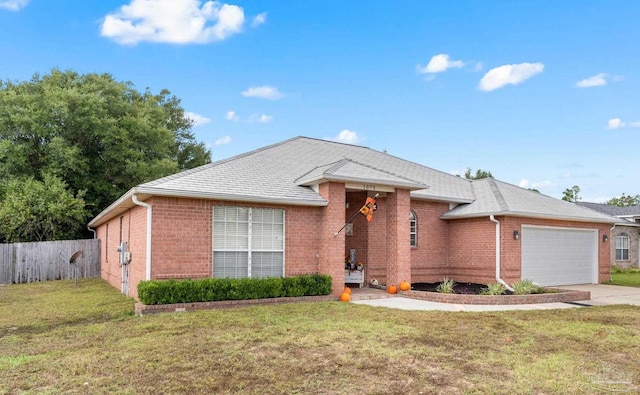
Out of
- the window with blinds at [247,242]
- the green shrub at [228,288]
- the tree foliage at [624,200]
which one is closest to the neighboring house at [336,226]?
the window with blinds at [247,242]

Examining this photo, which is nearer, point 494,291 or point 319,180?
point 319,180

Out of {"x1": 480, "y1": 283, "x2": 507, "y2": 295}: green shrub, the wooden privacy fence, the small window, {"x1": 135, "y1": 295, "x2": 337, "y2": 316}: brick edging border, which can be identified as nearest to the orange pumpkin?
{"x1": 135, "y1": 295, "x2": 337, "y2": 316}: brick edging border

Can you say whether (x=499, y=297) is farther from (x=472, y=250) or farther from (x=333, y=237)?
(x=333, y=237)

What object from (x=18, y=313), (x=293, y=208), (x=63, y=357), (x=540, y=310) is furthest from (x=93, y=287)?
(x=540, y=310)

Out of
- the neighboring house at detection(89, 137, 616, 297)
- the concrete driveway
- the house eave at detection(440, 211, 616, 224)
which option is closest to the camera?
the neighboring house at detection(89, 137, 616, 297)

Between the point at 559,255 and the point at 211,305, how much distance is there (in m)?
12.9

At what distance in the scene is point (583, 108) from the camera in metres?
16.7

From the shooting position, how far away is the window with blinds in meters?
10.9

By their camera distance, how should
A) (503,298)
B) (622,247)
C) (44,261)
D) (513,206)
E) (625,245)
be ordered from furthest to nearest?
(625,245) → (622,247) → (44,261) → (513,206) → (503,298)

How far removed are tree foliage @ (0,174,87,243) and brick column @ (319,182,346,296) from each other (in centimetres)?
1524

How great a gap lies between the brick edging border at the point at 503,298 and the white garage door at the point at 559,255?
7.81 ft

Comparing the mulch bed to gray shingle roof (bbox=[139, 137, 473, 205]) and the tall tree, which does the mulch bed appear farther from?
the tall tree

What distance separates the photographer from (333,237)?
11812mm

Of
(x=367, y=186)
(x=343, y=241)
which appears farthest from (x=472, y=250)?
(x=343, y=241)
